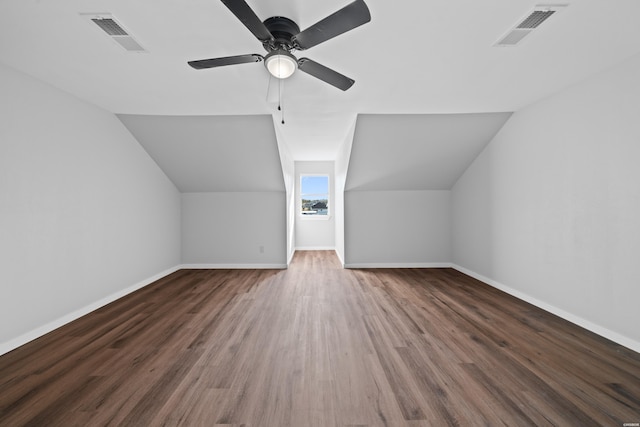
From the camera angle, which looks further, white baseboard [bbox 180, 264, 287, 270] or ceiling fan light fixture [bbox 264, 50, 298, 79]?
white baseboard [bbox 180, 264, 287, 270]

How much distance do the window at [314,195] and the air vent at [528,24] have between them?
5.61 meters

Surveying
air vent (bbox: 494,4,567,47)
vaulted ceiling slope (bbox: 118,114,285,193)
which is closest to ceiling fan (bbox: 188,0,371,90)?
air vent (bbox: 494,4,567,47)

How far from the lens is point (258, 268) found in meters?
5.40

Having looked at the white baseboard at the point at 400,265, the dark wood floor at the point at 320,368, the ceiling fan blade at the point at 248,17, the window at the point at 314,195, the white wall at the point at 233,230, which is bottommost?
the dark wood floor at the point at 320,368

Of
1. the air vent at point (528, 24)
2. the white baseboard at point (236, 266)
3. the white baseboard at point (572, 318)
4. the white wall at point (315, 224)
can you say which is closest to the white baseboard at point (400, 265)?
the white baseboard at point (572, 318)

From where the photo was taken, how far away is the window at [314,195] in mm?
7633

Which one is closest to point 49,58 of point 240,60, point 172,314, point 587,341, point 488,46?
point 240,60

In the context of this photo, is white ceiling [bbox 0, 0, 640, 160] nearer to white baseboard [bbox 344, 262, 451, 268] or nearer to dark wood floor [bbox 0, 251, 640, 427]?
dark wood floor [bbox 0, 251, 640, 427]

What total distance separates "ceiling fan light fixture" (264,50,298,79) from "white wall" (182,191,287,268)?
11.6ft

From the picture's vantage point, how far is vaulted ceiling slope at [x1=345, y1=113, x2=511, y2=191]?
3.97 metres

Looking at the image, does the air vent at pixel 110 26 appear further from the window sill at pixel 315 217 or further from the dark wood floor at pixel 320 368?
the window sill at pixel 315 217

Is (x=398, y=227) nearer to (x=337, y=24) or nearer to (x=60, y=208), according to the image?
(x=337, y=24)

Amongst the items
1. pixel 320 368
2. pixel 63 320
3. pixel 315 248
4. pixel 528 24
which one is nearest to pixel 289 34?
pixel 528 24

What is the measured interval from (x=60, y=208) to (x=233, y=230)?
281 centimetres
